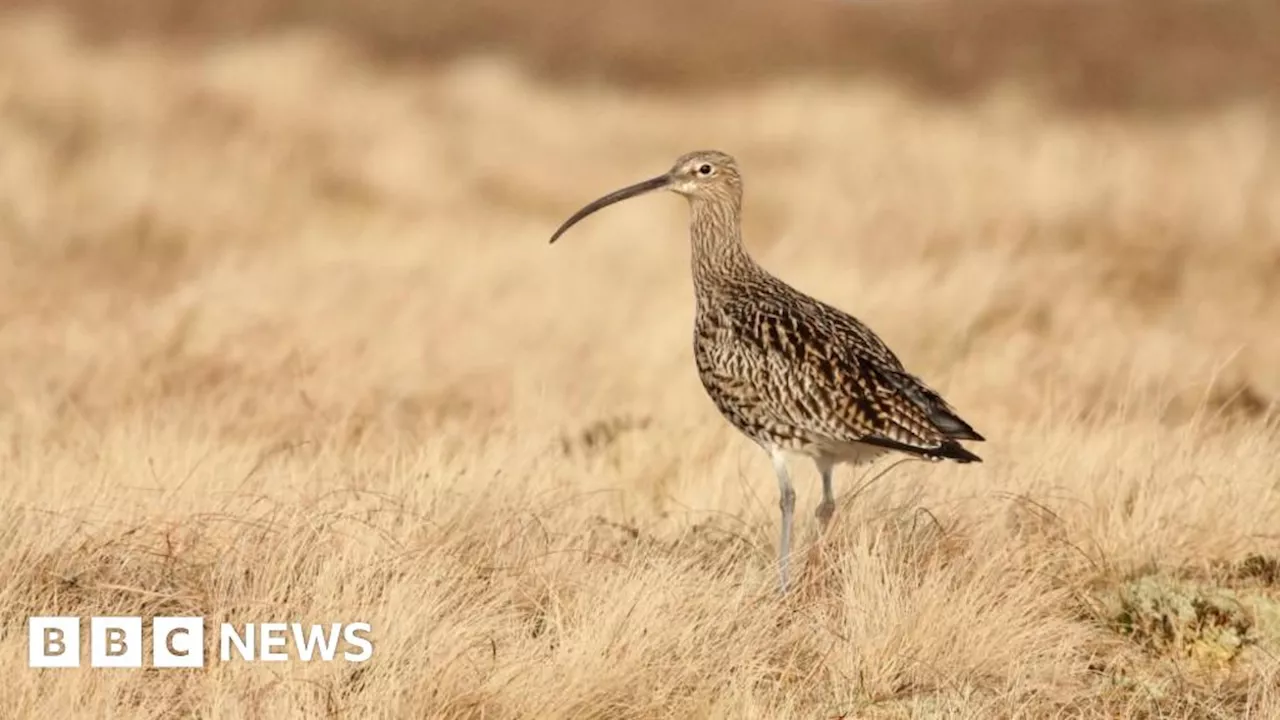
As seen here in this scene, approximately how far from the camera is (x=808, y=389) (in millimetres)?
6098

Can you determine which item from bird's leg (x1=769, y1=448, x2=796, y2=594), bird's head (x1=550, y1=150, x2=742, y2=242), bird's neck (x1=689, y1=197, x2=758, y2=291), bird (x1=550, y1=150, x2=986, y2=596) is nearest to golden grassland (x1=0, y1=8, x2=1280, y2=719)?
bird's leg (x1=769, y1=448, x2=796, y2=594)

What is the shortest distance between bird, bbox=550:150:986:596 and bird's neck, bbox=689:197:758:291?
0.27 feet

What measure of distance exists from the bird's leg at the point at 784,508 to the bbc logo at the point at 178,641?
124 cm

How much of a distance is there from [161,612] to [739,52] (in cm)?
2808

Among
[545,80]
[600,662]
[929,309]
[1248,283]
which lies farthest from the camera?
[545,80]

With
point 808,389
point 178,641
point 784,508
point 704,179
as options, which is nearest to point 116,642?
point 178,641

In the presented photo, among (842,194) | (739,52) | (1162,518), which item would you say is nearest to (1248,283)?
(842,194)

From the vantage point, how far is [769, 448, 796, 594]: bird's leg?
19.2ft

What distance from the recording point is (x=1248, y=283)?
1255cm

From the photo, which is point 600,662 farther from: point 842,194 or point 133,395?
point 842,194

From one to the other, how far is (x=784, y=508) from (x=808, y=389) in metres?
0.35

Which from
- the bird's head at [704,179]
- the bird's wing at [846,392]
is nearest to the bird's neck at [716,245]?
the bird's head at [704,179]

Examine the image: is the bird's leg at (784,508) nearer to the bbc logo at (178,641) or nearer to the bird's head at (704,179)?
the bird's head at (704,179)

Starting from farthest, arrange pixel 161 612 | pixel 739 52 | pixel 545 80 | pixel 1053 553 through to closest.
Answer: pixel 739 52 < pixel 545 80 < pixel 1053 553 < pixel 161 612
